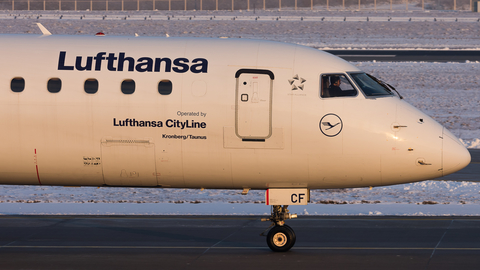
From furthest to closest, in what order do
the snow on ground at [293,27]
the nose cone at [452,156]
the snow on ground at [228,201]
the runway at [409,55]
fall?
the snow on ground at [293,27] → the runway at [409,55] → the snow on ground at [228,201] → the nose cone at [452,156]

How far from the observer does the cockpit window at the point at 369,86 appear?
548 inches
